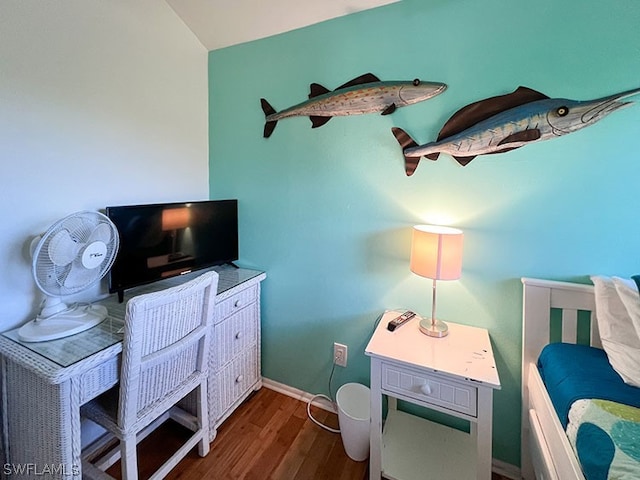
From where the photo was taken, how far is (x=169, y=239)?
156 cm

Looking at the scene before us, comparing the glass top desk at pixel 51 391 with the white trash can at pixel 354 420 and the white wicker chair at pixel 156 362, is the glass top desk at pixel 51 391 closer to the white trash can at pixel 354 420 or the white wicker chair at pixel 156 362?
the white wicker chair at pixel 156 362

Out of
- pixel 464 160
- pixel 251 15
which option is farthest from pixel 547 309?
pixel 251 15

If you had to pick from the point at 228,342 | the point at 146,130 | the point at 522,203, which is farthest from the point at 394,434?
the point at 146,130

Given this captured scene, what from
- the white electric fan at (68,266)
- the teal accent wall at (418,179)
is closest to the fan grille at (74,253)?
the white electric fan at (68,266)

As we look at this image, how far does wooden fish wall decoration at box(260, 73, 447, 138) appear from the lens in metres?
1.36

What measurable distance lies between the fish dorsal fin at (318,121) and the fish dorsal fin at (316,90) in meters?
0.13

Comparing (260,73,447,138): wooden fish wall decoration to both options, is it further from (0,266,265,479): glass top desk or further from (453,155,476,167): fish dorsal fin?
(0,266,265,479): glass top desk

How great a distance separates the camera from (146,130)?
1607mm

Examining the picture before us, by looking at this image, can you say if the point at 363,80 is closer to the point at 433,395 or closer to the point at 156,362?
the point at 433,395

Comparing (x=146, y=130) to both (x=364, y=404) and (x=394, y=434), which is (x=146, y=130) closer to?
(x=364, y=404)

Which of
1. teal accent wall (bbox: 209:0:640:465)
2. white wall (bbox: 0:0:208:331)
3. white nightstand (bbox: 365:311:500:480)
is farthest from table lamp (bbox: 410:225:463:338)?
white wall (bbox: 0:0:208:331)

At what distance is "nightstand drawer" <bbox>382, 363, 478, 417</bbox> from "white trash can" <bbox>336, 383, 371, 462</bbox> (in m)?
0.33

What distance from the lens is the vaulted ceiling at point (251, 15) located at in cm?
148

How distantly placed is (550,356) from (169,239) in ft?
6.25
